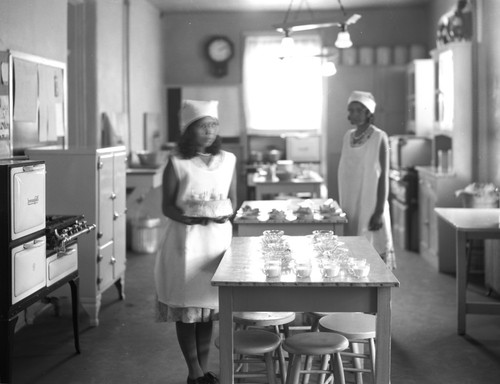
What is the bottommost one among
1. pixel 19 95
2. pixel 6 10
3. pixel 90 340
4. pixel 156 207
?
pixel 90 340

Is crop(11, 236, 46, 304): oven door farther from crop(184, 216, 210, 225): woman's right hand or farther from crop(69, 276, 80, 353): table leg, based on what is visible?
crop(184, 216, 210, 225): woman's right hand

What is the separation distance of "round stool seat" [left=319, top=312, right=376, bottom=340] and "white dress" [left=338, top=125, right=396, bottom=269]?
59.2 inches

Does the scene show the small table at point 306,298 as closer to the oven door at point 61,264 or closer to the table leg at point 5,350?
the table leg at point 5,350

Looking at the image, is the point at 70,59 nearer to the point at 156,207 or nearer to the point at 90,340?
the point at 156,207

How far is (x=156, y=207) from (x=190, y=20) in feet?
11.4

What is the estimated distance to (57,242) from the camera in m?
4.44

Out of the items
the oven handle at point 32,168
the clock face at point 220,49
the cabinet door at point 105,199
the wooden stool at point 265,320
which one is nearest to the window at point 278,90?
the clock face at point 220,49

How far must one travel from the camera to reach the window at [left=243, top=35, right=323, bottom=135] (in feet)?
37.2

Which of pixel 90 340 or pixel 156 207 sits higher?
pixel 156 207

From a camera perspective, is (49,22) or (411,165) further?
(411,165)

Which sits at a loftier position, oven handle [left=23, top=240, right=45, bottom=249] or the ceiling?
the ceiling

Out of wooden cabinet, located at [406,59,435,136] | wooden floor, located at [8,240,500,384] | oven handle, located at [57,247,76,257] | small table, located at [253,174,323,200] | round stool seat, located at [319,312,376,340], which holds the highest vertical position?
wooden cabinet, located at [406,59,435,136]

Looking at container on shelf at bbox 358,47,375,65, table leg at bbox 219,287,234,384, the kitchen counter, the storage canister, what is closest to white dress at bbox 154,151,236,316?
table leg at bbox 219,287,234,384

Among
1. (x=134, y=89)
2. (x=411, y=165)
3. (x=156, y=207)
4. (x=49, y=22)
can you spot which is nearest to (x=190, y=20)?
(x=134, y=89)
